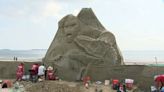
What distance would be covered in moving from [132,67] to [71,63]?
323 cm

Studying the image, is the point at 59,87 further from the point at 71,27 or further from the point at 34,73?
the point at 71,27

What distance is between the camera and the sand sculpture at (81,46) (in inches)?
837

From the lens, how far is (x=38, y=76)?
67.4 feet

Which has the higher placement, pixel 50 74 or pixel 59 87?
pixel 50 74

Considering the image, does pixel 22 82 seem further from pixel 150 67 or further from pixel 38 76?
pixel 150 67

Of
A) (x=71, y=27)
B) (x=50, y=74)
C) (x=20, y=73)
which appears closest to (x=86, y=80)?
(x=50, y=74)

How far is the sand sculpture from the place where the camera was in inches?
837

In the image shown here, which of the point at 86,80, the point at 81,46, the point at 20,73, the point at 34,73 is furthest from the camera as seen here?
the point at 81,46

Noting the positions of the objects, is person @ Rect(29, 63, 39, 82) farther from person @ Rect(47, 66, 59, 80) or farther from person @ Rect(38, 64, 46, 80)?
person @ Rect(47, 66, 59, 80)

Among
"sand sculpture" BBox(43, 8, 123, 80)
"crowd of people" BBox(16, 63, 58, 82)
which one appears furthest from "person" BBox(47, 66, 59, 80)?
"sand sculpture" BBox(43, 8, 123, 80)

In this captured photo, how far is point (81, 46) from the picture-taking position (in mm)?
→ 21859

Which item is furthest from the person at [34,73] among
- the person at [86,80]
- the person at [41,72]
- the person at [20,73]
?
the person at [86,80]

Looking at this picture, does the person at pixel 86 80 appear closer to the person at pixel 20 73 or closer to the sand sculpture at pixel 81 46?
the sand sculpture at pixel 81 46

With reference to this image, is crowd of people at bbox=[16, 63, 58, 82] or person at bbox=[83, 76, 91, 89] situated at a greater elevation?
crowd of people at bbox=[16, 63, 58, 82]
